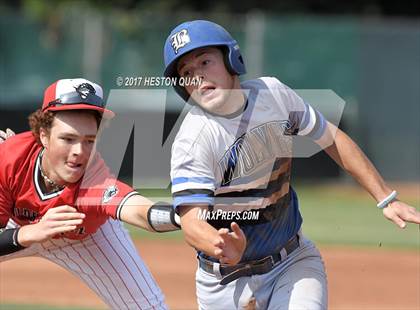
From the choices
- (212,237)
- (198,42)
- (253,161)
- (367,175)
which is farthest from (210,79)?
(367,175)

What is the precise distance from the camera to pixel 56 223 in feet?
16.9

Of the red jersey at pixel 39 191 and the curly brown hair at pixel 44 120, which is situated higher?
the curly brown hair at pixel 44 120

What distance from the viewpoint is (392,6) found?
2798 centimetres

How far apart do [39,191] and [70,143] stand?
1.47 feet

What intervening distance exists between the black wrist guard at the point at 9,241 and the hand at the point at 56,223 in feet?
0.85

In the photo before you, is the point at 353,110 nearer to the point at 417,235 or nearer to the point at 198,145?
the point at 417,235

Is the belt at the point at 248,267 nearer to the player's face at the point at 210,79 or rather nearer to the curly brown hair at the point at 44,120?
the player's face at the point at 210,79

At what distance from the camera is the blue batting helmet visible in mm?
4914

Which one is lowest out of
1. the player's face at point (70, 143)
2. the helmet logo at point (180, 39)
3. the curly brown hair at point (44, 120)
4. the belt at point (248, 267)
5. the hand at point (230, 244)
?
the belt at point (248, 267)

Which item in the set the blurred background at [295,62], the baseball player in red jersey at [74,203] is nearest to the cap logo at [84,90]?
the baseball player in red jersey at [74,203]

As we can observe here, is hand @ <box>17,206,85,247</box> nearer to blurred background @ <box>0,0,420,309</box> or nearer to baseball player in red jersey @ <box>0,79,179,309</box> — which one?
baseball player in red jersey @ <box>0,79,179,309</box>

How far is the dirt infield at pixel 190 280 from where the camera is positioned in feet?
30.6

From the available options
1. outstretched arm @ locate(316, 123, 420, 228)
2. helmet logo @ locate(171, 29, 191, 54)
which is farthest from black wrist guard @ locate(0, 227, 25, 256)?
outstretched arm @ locate(316, 123, 420, 228)

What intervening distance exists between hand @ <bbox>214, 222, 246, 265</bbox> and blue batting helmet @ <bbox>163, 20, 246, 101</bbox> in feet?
3.26
